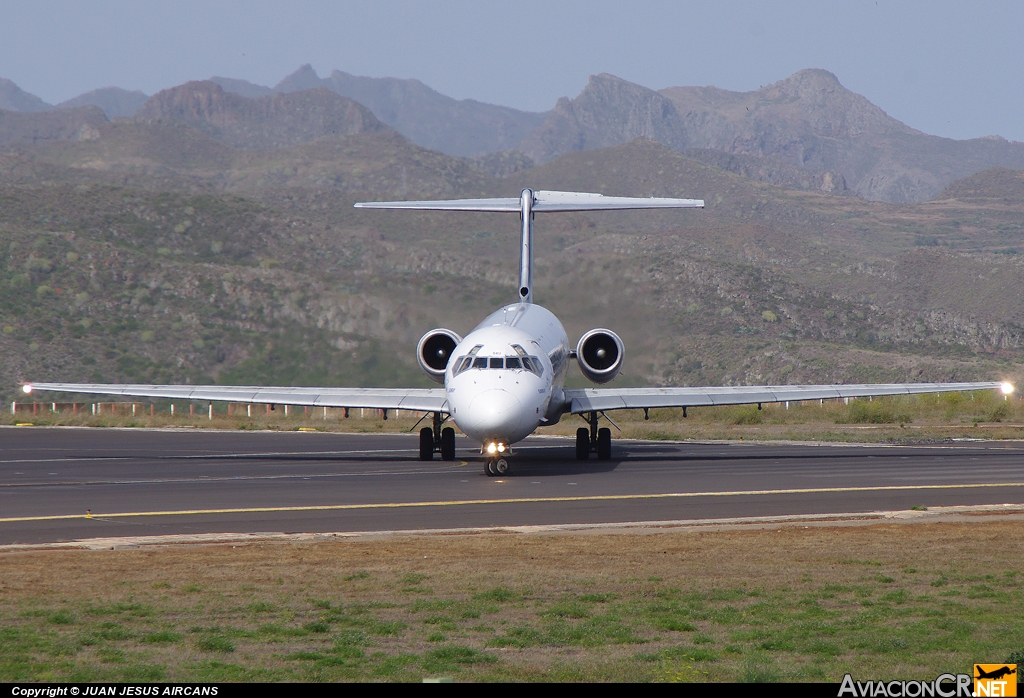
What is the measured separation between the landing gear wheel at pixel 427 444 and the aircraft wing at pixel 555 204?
6478 mm

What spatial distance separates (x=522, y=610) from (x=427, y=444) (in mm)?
20829

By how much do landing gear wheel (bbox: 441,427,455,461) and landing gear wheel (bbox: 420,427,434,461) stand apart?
0.94ft

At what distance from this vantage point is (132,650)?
8.94 metres

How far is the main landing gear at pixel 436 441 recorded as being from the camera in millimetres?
31250

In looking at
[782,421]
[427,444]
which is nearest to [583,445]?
[427,444]

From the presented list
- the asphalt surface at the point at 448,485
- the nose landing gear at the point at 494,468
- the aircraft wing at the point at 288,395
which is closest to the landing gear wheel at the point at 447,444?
the asphalt surface at the point at 448,485

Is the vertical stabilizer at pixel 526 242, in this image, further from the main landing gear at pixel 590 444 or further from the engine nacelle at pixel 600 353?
the main landing gear at pixel 590 444

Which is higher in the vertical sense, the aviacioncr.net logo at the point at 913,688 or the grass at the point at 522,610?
the aviacioncr.net logo at the point at 913,688

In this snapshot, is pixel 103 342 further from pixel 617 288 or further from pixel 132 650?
pixel 132 650

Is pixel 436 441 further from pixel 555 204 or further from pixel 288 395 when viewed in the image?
pixel 555 204

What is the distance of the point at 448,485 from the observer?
23938 millimetres

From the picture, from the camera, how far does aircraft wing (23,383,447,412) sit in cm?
2995

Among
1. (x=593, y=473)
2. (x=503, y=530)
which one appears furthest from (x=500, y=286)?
(x=503, y=530)

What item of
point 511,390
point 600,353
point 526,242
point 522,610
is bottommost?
point 522,610
